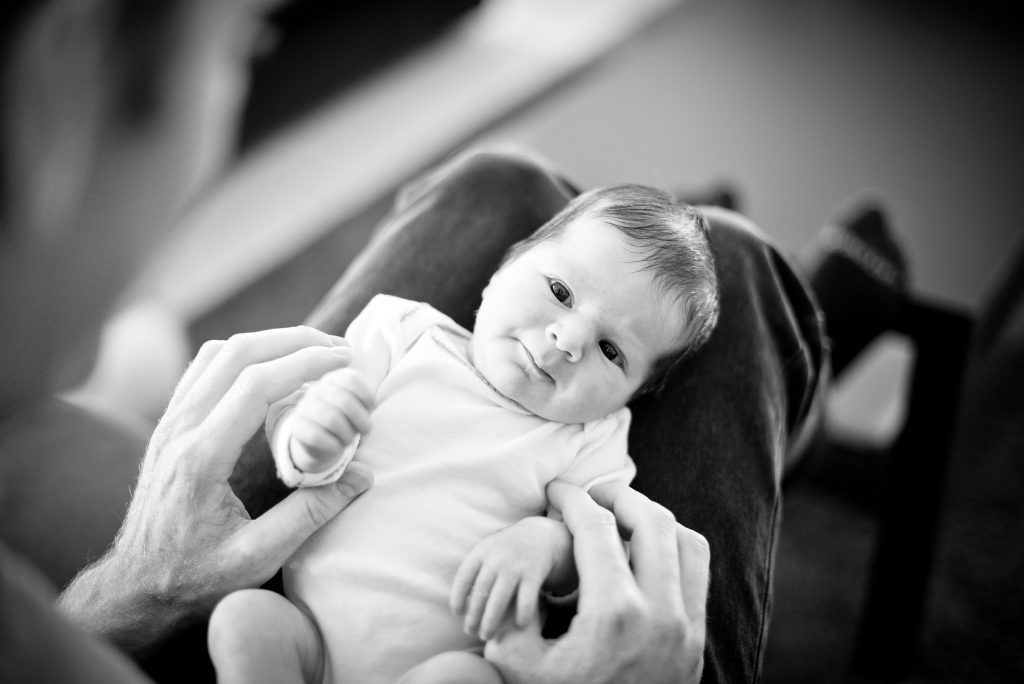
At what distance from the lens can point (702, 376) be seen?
2.56ft

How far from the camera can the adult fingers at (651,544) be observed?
555 millimetres

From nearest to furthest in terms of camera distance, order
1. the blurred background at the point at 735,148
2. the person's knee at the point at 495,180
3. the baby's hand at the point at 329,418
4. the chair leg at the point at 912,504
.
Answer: the baby's hand at the point at 329,418 < the person's knee at the point at 495,180 < the chair leg at the point at 912,504 < the blurred background at the point at 735,148

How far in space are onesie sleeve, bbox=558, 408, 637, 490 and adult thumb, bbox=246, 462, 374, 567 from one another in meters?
0.18

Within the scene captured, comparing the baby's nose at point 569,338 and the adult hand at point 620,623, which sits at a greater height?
the baby's nose at point 569,338

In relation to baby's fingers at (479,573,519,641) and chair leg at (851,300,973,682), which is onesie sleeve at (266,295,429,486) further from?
chair leg at (851,300,973,682)

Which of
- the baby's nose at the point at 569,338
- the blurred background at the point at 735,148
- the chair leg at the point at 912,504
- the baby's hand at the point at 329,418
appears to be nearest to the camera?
the baby's hand at the point at 329,418

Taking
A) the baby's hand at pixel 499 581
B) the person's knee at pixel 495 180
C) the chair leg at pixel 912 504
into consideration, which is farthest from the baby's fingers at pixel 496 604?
the chair leg at pixel 912 504

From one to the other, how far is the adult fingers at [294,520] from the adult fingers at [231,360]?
8 cm

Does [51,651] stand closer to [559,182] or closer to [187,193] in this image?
[187,193]

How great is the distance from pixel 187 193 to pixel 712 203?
2.91 ft

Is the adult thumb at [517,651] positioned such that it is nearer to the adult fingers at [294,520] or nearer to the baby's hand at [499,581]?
the baby's hand at [499,581]

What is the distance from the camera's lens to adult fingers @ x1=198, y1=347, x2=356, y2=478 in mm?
529

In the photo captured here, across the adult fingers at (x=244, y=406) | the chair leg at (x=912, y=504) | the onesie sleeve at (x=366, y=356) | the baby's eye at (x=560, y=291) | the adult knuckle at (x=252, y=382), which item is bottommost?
the chair leg at (x=912, y=504)

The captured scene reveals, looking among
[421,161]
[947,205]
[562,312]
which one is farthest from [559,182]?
[421,161]
